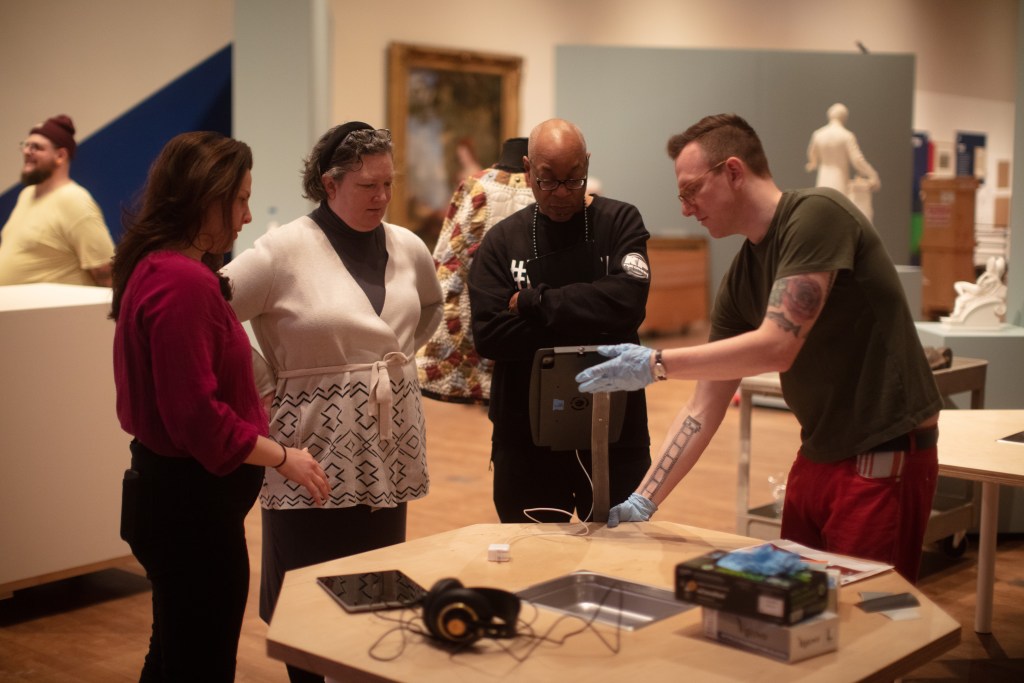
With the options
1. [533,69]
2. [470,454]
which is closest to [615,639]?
[470,454]

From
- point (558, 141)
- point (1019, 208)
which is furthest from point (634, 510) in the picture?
point (1019, 208)

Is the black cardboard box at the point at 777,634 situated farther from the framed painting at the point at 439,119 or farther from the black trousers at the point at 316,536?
the framed painting at the point at 439,119

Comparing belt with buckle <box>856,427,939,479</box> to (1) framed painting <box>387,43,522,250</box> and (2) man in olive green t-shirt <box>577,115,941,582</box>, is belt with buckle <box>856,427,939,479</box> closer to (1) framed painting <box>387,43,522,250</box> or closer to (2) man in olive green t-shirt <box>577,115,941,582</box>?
(2) man in olive green t-shirt <box>577,115,941,582</box>

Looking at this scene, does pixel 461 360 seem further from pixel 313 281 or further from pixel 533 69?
pixel 533 69

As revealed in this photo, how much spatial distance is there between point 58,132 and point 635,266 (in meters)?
3.63

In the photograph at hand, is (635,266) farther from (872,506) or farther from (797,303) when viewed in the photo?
(872,506)

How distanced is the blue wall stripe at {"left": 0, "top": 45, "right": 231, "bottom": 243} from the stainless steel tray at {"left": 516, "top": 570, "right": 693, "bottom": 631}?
6485mm

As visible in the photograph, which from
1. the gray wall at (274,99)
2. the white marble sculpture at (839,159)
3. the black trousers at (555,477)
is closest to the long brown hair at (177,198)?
the black trousers at (555,477)

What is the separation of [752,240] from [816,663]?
2.95 ft

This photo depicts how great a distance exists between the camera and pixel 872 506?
227 centimetres

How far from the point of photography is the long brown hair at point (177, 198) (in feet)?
7.14

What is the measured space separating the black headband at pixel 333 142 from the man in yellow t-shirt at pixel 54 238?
9.19ft

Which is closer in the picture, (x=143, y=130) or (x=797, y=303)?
(x=797, y=303)

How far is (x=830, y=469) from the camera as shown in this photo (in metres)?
2.31
